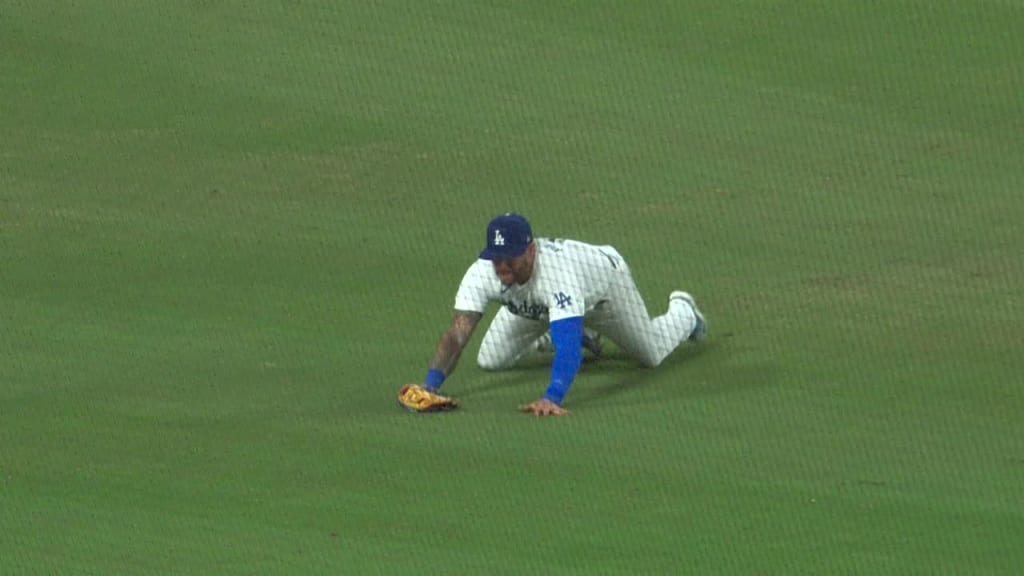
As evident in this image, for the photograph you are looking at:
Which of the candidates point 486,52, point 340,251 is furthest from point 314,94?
point 340,251

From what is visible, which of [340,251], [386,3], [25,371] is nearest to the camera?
[25,371]

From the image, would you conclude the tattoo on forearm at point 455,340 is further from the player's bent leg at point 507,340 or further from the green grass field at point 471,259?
the player's bent leg at point 507,340

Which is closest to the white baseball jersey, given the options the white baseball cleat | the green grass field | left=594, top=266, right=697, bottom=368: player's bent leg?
left=594, top=266, right=697, bottom=368: player's bent leg

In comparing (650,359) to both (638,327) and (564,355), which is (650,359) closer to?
(638,327)

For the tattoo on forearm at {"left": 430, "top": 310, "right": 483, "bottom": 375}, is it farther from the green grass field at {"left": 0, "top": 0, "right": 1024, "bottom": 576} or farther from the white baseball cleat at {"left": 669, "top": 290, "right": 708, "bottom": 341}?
the white baseball cleat at {"left": 669, "top": 290, "right": 708, "bottom": 341}

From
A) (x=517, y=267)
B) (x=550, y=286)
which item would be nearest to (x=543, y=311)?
(x=550, y=286)

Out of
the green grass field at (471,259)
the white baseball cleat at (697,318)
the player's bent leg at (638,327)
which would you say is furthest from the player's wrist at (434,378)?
the white baseball cleat at (697,318)

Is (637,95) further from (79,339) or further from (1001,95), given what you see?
(79,339)
